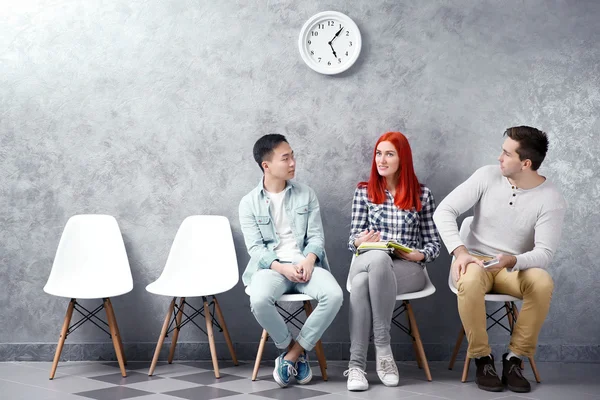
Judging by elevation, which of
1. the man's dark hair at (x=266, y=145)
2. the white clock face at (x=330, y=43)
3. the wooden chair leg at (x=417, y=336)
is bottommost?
the wooden chair leg at (x=417, y=336)

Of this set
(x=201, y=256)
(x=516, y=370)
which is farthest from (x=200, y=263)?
(x=516, y=370)

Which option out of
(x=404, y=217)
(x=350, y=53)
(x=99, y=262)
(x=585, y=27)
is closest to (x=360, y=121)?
(x=350, y=53)

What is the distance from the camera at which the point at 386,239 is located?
3975mm

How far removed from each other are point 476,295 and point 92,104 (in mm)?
2436

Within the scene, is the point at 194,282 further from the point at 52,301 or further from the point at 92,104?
the point at 92,104

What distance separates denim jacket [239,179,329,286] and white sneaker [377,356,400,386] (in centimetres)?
61

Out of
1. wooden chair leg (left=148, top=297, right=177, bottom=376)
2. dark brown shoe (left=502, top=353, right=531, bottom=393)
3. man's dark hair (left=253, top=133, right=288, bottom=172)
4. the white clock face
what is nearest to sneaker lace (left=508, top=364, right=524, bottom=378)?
dark brown shoe (left=502, top=353, right=531, bottom=393)

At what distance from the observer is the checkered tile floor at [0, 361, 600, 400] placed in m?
3.42

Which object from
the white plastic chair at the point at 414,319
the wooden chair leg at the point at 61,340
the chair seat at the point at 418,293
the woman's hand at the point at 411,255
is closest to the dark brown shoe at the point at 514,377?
the white plastic chair at the point at 414,319

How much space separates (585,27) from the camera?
13.9 ft

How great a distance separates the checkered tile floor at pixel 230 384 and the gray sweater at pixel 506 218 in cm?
65

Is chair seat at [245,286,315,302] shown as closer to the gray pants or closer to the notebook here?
the gray pants

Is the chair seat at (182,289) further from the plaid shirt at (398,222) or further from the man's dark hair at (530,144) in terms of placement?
the man's dark hair at (530,144)

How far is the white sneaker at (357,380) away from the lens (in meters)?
3.53
